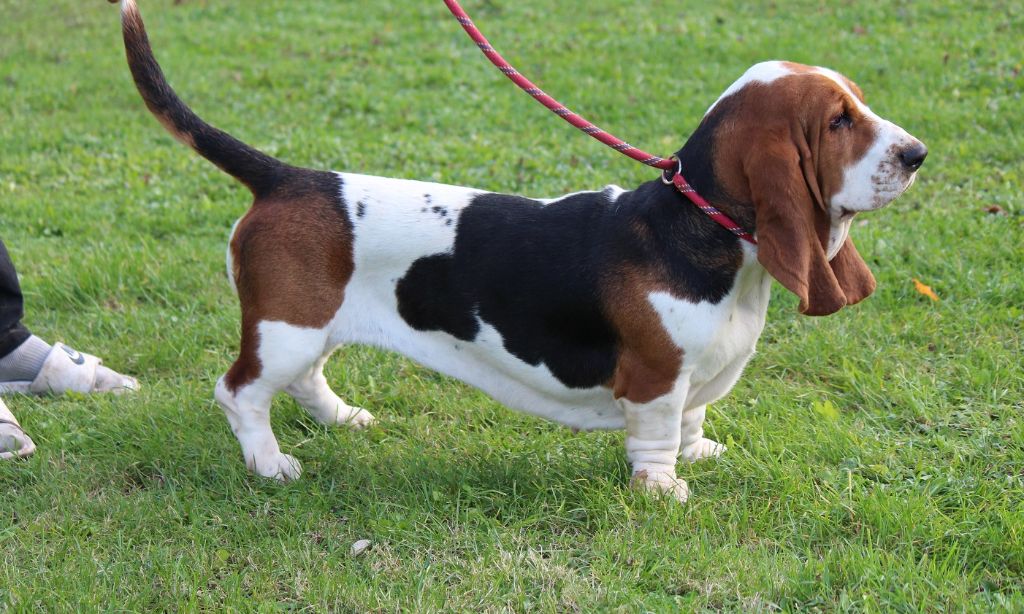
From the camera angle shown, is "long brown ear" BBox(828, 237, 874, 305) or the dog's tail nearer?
"long brown ear" BBox(828, 237, 874, 305)

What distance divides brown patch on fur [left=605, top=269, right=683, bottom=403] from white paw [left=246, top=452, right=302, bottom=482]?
138 centimetres

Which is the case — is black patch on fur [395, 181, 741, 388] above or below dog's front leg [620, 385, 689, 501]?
above

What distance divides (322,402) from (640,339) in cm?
153

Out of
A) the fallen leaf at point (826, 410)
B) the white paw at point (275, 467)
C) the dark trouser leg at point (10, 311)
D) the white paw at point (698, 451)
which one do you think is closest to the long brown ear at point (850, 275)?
the fallen leaf at point (826, 410)

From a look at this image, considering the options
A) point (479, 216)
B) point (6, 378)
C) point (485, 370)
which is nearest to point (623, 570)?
point (485, 370)

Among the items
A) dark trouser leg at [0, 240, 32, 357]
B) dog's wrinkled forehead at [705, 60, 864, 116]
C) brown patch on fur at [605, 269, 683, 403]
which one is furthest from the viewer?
dark trouser leg at [0, 240, 32, 357]

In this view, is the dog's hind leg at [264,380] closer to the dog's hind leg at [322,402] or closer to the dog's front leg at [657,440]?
the dog's hind leg at [322,402]

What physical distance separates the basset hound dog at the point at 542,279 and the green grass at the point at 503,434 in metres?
0.31

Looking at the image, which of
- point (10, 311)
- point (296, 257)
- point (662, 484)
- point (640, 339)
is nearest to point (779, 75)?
point (640, 339)

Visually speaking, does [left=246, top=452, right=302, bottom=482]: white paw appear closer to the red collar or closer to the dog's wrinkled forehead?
the red collar

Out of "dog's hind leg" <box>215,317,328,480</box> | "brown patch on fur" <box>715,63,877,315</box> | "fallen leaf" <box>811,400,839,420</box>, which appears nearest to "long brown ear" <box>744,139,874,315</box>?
"brown patch on fur" <box>715,63,877,315</box>

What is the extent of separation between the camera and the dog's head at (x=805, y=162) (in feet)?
10.6

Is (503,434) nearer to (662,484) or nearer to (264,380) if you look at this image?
(662,484)

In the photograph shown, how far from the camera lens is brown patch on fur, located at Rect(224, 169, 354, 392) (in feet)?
12.4
